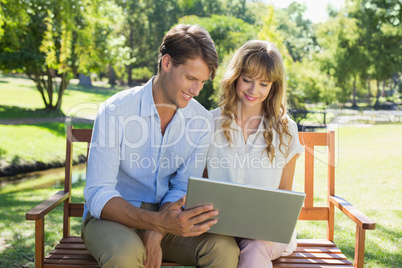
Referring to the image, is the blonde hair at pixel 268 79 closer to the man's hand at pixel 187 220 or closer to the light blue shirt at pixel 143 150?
the light blue shirt at pixel 143 150

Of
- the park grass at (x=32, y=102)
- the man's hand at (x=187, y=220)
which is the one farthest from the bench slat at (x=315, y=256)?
the park grass at (x=32, y=102)

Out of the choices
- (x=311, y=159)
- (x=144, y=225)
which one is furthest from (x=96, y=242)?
(x=311, y=159)

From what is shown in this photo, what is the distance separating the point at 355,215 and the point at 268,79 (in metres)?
1.00

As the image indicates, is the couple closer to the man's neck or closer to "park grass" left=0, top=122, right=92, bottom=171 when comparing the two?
the man's neck

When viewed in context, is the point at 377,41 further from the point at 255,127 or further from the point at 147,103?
the point at 147,103

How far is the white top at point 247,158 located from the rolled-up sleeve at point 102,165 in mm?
683

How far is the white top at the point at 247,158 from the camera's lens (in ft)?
9.21

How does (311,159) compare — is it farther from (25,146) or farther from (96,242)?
(25,146)

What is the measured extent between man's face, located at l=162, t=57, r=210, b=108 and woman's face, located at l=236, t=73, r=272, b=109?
0.30m

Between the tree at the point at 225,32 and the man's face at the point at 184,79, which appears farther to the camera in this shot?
the tree at the point at 225,32

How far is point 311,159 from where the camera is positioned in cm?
323

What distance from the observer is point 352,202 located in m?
6.32

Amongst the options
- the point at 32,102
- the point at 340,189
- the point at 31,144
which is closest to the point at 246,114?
the point at 340,189

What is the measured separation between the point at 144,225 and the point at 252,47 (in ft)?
4.39
